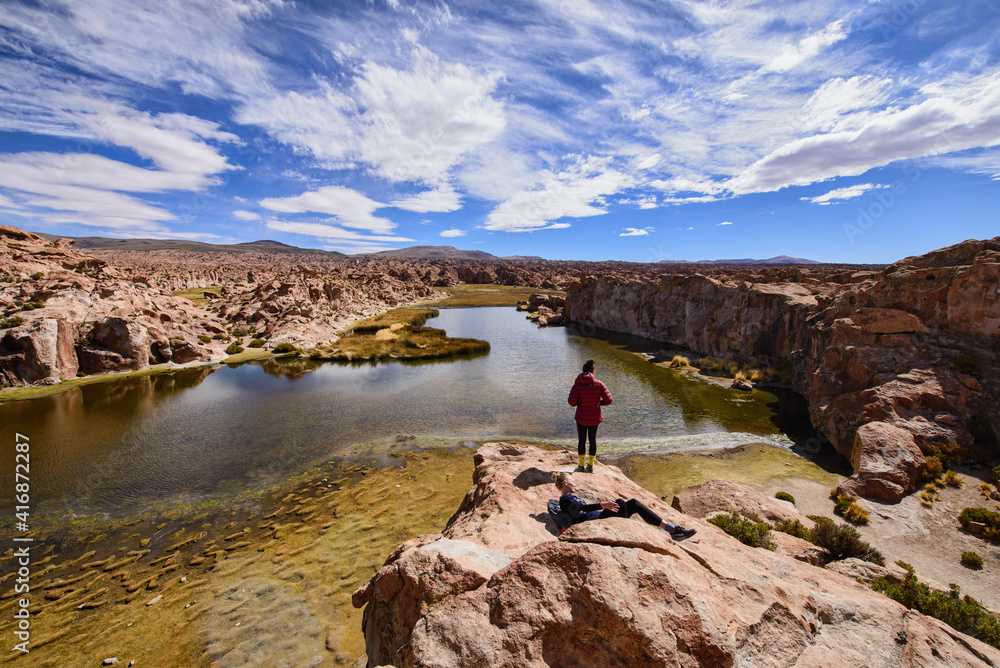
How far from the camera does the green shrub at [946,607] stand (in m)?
6.61

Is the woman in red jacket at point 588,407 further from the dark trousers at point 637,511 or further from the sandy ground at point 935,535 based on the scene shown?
the sandy ground at point 935,535

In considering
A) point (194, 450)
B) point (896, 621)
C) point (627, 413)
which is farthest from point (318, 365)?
point (896, 621)

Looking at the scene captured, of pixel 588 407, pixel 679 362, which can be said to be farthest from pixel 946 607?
pixel 679 362

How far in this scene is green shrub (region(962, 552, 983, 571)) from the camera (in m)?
10.0

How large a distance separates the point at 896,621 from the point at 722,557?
203 cm

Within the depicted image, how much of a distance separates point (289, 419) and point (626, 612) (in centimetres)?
2199

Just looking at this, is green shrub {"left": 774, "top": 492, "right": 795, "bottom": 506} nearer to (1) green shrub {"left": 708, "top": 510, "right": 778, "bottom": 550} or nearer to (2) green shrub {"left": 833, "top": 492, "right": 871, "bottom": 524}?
(2) green shrub {"left": 833, "top": 492, "right": 871, "bottom": 524}

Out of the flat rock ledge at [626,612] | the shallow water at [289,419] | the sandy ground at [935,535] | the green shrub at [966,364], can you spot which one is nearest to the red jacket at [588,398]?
the flat rock ledge at [626,612]

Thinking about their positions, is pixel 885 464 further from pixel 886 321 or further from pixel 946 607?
pixel 886 321

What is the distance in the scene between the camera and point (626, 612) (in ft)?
14.1

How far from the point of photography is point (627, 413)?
23938mm

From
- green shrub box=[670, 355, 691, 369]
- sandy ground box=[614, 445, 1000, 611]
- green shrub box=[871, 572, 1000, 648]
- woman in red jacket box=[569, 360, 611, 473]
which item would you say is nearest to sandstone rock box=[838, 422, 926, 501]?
sandy ground box=[614, 445, 1000, 611]

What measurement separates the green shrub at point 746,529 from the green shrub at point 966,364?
1398 centimetres

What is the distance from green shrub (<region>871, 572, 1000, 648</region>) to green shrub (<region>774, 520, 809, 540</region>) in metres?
2.43
